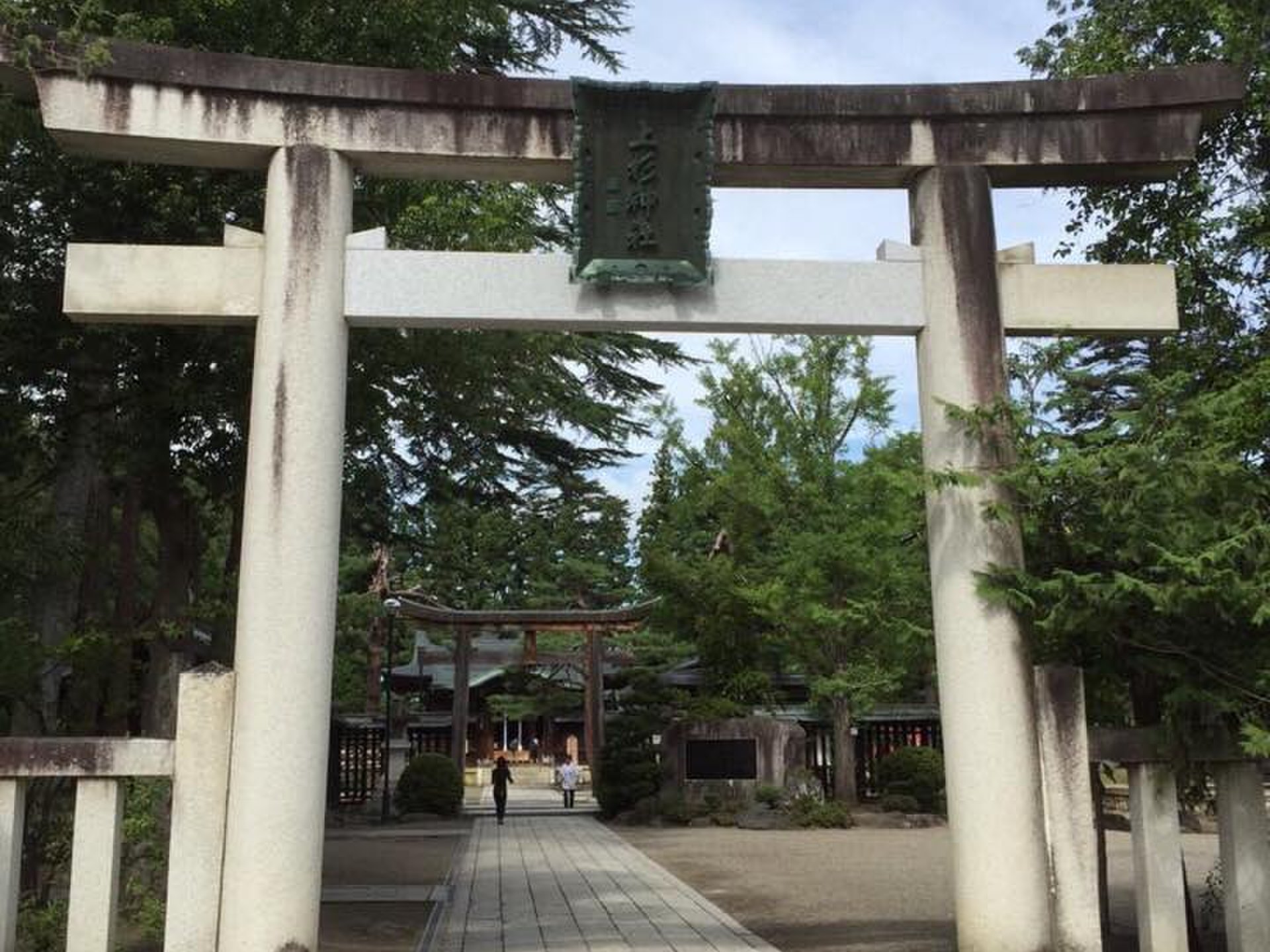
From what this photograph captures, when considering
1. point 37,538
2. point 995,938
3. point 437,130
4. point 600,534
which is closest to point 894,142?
point 437,130

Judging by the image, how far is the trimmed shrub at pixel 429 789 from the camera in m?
27.4

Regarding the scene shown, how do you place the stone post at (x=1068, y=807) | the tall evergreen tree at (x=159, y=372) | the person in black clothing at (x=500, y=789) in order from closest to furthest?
the stone post at (x=1068, y=807) < the tall evergreen tree at (x=159, y=372) < the person in black clothing at (x=500, y=789)

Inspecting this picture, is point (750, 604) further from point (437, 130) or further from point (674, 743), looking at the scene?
point (437, 130)

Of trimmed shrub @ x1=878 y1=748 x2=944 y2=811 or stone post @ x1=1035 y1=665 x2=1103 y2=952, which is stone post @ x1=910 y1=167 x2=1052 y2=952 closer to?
stone post @ x1=1035 y1=665 x2=1103 y2=952

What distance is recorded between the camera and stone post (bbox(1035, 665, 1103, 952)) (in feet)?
23.1

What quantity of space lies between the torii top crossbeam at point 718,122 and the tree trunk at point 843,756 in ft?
62.3

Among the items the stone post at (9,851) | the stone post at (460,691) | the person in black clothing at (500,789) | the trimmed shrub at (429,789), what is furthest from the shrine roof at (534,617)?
the stone post at (9,851)

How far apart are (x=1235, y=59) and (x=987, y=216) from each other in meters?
3.52

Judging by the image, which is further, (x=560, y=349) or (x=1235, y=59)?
(x=560, y=349)

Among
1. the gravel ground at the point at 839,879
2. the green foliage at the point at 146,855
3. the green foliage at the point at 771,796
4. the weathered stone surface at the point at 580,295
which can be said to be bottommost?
the gravel ground at the point at 839,879

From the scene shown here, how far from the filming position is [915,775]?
25.9 metres

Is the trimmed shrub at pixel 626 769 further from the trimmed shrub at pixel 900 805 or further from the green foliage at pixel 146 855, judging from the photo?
the green foliage at pixel 146 855

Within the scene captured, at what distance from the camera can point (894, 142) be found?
7.86 meters

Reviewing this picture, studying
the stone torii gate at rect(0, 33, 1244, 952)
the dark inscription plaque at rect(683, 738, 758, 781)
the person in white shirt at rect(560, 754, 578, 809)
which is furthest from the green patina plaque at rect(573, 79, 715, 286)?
the person in white shirt at rect(560, 754, 578, 809)
